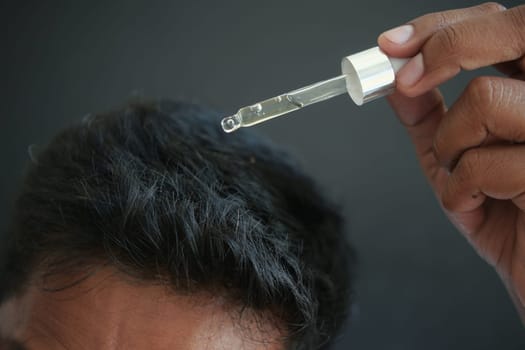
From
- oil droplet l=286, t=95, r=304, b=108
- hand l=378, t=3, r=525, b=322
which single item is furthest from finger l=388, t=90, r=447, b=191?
oil droplet l=286, t=95, r=304, b=108

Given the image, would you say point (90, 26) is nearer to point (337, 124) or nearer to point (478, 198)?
point (337, 124)

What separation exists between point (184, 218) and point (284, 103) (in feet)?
0.76

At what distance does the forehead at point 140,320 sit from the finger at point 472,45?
1.39 feet

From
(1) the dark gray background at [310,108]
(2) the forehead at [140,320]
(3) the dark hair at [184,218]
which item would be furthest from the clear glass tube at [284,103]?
(1) the dark gray background at [310,108]

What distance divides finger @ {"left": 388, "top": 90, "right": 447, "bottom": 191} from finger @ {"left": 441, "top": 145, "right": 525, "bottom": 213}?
0.12 meters

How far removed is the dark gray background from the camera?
133 cm

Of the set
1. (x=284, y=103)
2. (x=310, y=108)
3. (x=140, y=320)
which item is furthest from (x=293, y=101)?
(x=310, y=108)

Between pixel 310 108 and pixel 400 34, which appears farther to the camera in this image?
pixel 310 108

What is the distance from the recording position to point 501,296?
4.34 ft

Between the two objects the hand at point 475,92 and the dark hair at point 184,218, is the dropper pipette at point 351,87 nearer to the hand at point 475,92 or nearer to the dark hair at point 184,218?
the hand at point 475,92

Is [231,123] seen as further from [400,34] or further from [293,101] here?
[400,34]

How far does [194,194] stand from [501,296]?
34.4 inches

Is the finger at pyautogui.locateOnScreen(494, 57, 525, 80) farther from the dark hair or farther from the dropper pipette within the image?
the dark hair

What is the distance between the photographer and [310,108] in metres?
1.40
